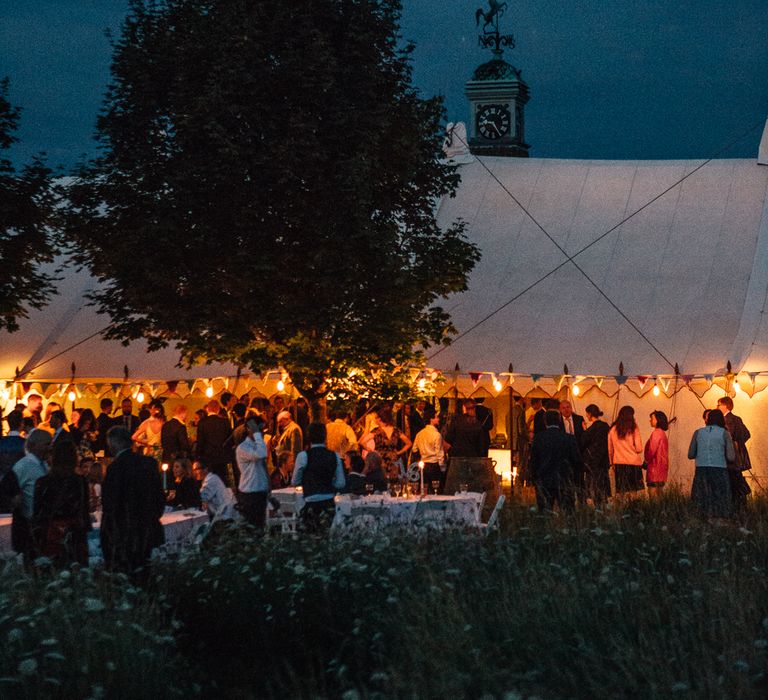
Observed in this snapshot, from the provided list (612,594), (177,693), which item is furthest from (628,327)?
(177,693)

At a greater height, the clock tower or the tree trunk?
the clock tower

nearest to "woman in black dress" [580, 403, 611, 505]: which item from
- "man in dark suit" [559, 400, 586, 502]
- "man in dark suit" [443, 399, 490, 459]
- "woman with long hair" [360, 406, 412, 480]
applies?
"man in dark suit" [559, 400, 586, 502]

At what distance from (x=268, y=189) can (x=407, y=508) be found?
568 centimetres

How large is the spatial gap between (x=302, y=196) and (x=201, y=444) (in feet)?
11.2

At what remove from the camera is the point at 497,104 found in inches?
2153

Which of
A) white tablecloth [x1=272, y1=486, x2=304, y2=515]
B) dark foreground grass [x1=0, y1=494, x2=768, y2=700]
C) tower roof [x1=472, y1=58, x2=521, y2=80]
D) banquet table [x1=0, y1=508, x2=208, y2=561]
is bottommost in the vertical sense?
dark foreground grass [x1=0, y1=494, x2=768, y2=700]

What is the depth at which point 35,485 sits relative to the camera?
313 inches

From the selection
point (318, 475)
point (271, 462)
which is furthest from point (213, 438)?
point (318, 475)

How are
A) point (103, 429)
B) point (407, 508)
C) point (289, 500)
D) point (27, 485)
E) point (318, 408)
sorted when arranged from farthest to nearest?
point (103, 429)
point (318, 408)
point (289, 500)
point (407, 508)
point (27, 485)

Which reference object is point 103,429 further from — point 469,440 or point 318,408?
point 469,440

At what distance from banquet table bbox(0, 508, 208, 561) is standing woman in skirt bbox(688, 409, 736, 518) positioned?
496 cm

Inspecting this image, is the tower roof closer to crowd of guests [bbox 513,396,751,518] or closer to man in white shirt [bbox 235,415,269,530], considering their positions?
crowd of guests [bbox 513,396,751,518]

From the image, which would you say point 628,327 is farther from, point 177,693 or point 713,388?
point 177,693

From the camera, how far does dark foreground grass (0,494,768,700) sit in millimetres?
5707
